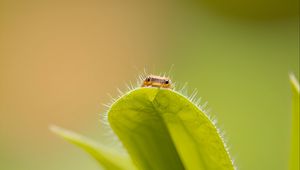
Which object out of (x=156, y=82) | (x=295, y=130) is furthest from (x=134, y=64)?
(x=295, y=130)

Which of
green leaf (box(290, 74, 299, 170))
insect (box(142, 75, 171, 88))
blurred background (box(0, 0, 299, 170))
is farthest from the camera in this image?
blurred background (box(0, 0, 299, 170))

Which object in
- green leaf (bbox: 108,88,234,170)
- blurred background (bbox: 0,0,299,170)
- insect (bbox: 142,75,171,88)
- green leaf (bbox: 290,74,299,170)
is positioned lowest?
green leaf (bbox: 290,74,299,170)

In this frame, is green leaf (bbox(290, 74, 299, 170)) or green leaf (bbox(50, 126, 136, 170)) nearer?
green leaf (bbox(290, 74, 299, 170))

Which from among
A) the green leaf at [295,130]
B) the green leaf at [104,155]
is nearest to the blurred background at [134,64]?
the green leaf at [104,155]

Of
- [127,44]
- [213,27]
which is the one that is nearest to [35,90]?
[127,44]

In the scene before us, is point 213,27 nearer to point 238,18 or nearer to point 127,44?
point 238,18

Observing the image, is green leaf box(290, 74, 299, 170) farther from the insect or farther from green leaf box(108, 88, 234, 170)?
the insect

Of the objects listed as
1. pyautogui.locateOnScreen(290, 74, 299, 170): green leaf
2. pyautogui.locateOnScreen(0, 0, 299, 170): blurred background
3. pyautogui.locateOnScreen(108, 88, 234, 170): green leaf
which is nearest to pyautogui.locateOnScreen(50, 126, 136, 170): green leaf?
pyautogui.locateOnScreen(108, 88, 234, 170): green leaf
